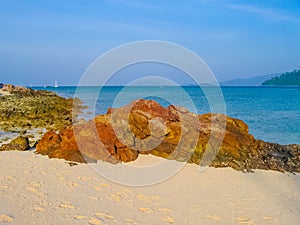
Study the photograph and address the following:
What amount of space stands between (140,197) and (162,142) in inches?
145

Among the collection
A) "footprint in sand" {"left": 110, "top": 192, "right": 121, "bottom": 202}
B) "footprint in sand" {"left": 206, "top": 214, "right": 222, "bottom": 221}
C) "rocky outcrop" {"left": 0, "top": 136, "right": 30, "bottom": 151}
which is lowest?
"footprint in sand" {"left": 206, "top": 214, "right": 222, "bottom": 221}

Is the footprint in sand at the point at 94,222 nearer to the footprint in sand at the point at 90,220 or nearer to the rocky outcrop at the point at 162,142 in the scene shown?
the footprint in sand at the point at 90,220

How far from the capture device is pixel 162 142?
34.2 ft

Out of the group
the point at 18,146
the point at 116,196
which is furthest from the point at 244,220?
the point at 18,146

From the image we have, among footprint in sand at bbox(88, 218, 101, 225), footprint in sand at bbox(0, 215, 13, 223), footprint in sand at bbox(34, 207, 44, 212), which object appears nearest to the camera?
footprint in sand at bbox(0, 215, 13, 223)

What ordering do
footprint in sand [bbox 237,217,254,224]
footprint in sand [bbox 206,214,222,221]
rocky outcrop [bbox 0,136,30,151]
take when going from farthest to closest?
rocky outcrop [bbox 0,136,30,151], footprint in sand [bbox 206,214,222,221], footprint in sand [bbox 237,217,254,224]

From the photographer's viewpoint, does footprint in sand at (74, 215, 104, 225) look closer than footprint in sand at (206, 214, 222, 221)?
Yes

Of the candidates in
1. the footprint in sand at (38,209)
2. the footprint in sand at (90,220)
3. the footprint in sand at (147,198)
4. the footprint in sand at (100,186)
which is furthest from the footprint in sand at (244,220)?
the footprint in sand at (38,209)

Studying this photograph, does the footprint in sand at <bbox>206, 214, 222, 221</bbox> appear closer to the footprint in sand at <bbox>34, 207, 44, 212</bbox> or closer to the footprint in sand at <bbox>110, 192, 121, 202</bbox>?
the footprint in sand at <bbox>110, 192, 121, 202</bbox>

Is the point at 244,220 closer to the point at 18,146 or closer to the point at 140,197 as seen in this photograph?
the point at 140,197

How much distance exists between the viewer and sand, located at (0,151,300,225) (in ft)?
18.9

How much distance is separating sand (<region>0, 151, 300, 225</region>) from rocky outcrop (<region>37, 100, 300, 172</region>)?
Result: 2.17 ft

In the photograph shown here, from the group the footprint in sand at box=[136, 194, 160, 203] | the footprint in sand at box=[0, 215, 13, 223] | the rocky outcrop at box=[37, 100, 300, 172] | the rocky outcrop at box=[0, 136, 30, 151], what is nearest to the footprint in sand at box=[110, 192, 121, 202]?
the footprint in sand at box=[136, 194, 160, 203]

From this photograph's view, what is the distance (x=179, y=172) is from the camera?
8867 mm
